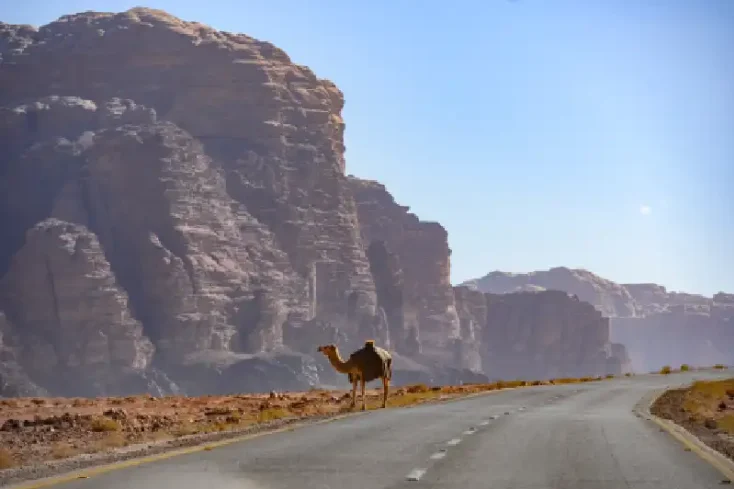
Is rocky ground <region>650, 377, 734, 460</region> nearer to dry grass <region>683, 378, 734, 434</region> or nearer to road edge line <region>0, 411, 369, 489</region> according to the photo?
dry grass <region>683, 378, 734, 434</region>

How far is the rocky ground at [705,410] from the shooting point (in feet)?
76.7

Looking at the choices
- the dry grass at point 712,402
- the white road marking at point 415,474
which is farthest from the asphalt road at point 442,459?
the dry grass at point 712,402

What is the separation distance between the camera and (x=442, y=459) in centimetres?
1694

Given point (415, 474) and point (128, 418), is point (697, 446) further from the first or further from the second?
point (128, 418)

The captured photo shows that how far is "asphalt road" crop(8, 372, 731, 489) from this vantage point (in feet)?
46.8

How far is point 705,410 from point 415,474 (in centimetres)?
2080

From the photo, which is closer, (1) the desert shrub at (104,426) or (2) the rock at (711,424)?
(1) the desert shrub at (104,426)

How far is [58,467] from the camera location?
16.2 m

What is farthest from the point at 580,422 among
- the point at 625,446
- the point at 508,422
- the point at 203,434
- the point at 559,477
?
the point at 559,477

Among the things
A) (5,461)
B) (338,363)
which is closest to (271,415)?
(338,363)

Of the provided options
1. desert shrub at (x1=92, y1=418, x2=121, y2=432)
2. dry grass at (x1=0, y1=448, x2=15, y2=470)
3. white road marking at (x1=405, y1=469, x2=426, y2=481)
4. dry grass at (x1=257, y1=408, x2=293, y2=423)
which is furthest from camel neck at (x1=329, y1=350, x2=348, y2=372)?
white road marking at (x1=405, y1=469, x2=426, y2=481)

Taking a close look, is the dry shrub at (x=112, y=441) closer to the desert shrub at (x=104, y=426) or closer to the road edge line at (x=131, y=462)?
the desert shrub at (x=104, y=426)

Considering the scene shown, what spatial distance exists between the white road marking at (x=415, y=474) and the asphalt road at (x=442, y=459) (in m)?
0.01

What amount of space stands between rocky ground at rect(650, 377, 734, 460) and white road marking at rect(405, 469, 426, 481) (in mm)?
5523
